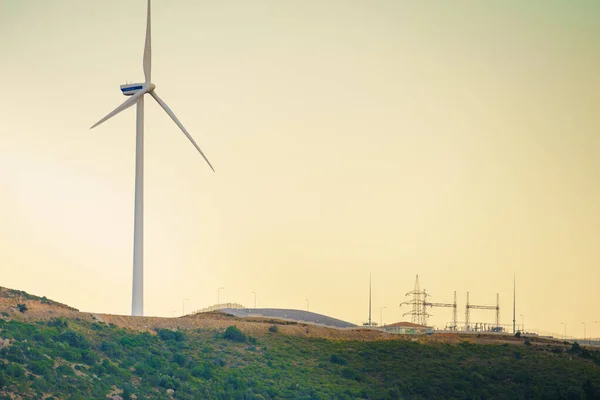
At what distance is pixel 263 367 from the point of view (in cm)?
13150

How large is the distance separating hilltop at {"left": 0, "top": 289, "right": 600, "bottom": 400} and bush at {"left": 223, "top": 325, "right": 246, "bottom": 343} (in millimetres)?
175

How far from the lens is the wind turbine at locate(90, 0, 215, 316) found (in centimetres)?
13038

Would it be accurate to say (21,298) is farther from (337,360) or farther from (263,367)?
(337,360)

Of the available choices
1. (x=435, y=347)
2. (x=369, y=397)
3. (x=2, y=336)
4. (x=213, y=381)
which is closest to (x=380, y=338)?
(x=435, y=347)

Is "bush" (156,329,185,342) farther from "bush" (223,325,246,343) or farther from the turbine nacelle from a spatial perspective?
the turbine nacelle

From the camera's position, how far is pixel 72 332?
119438 millimetres

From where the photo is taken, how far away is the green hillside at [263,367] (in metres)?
107

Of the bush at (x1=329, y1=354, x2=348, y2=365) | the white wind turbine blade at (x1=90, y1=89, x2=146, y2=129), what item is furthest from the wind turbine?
the bush at (x1=329, y1=354, x2=348, y2=365)

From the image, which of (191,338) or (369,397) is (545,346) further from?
(191,338)

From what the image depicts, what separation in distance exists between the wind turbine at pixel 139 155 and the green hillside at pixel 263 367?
5480 mm

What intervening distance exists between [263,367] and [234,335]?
11.0m

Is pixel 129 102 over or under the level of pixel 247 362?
over

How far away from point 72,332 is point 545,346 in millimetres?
80167

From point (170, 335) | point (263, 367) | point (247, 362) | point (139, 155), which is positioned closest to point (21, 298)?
point (170, 335)
